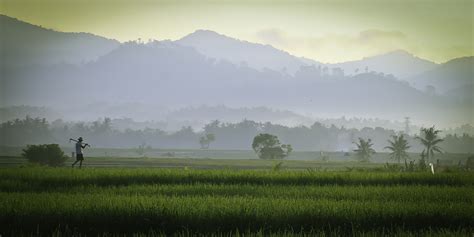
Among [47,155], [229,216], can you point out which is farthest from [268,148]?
[229,216]

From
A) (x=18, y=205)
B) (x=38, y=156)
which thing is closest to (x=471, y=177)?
(x=18, y=205)

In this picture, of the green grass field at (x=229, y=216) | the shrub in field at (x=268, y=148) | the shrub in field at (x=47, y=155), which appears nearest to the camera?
the green grass field at (x=229, y=216)

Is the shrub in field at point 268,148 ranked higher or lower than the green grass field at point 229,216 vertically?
higher

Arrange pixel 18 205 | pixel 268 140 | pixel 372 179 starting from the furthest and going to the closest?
pixel 268 140, pixel 372 179, pixel 18 205

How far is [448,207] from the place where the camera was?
591 inches

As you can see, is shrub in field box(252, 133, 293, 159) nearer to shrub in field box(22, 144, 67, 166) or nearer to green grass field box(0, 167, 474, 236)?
shrub in field box(22, 144, 67, 166)

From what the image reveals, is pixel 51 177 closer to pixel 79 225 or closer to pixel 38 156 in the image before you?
pixel 79 225

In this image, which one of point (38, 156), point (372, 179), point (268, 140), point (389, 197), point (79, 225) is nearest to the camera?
point (79, 225)

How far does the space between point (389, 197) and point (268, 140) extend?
12560cm

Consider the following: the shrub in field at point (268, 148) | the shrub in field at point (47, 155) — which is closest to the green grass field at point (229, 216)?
the shrub in field at point (47, 155)

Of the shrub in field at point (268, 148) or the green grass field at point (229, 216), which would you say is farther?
the shrub in field at point (268, 148)

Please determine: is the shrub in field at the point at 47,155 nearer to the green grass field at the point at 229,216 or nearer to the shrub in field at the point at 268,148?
the green grass field at the point at 229,216

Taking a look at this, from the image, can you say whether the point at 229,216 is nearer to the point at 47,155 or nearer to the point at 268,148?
the point at 47,155

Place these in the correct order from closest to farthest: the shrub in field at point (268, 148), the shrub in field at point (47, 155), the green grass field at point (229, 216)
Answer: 1. the green grass field at point (229, 216)
2. the shrub in field at point (47, 155)
3. the shrub in field at point (268, 148)
